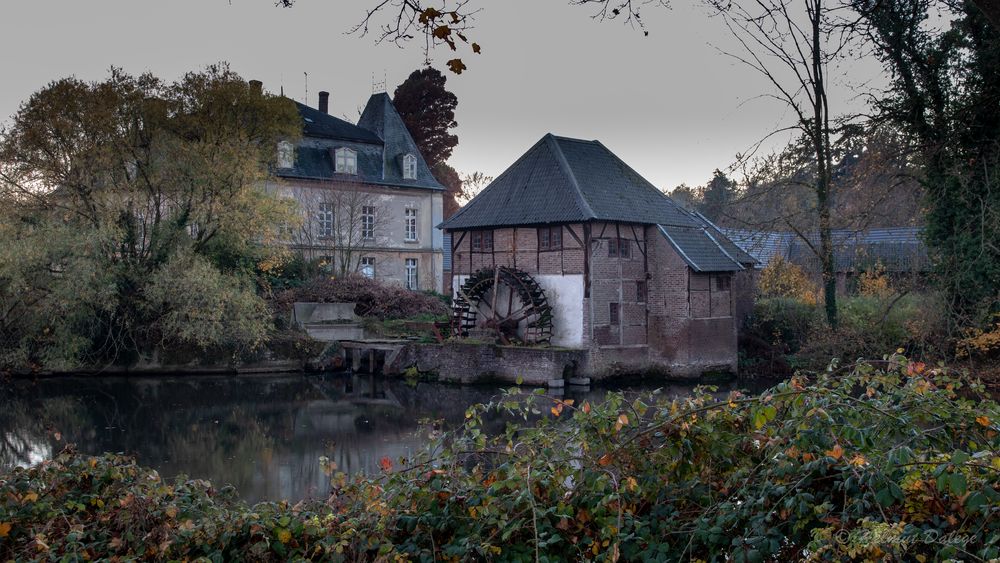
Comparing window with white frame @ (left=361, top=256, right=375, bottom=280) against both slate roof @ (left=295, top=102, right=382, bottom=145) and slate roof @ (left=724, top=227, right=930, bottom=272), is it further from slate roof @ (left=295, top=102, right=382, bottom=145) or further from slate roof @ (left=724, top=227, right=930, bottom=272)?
slate roof @ (left=724, top=227, right=930, bottom=272)

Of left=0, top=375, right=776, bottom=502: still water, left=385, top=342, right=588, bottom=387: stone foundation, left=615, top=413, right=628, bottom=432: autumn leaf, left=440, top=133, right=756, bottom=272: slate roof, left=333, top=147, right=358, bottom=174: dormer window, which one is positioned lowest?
left=0, top=375, right=776, bottom=502: still water

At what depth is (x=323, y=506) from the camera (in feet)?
16.1

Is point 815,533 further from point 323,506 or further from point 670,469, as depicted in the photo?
point 323,506

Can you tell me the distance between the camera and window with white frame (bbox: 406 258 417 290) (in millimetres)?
36438

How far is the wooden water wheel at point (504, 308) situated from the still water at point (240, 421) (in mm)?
2493

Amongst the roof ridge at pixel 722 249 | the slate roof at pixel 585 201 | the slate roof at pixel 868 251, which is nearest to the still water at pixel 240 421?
the roof ridge at pixel 722 249

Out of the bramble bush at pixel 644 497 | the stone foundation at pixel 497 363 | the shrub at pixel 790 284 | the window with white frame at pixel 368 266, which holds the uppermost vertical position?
the window with white frame at pixel 368 266

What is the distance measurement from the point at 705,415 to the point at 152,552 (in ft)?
9.13

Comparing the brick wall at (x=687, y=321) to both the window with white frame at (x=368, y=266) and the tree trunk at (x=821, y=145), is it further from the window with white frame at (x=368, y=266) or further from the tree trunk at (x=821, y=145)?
the window with white frame at (x=368, y=266)

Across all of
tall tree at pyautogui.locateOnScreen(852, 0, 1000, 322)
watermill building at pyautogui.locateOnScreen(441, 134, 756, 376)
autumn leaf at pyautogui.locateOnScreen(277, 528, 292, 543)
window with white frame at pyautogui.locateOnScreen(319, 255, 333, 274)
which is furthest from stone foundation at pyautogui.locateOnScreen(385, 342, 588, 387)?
autumn leaf at pyautogui.locateOnScreen(277, 528, 292, 543)

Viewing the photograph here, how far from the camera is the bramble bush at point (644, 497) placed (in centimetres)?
355

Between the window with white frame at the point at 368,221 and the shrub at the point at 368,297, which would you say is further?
the window with white frame at the point at 368,221

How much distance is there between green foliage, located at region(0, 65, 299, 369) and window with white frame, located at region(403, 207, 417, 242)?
11.0 metres

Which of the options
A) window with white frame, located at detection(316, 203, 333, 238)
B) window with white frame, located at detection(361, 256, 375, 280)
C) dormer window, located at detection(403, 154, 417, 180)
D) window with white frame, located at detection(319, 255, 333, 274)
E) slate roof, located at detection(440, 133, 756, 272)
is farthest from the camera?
dormer window, located at detection(403, 154, 417, 180)
